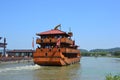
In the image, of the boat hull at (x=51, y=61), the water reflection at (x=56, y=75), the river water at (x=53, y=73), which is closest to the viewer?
the water reflection at (x=56, y=75)

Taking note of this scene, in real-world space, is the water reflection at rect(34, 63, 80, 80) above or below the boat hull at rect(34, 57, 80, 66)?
below

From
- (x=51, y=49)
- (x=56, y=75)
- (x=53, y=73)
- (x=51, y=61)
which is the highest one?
(x=51, y=49)

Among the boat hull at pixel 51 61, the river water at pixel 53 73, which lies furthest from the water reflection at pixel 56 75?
the boat hull at pixel 51 61

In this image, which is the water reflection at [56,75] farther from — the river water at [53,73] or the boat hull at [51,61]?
the boat hull at [51,61]

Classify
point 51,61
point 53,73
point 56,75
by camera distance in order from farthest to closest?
1. point 51,61
2. point 53,73
3. point 56,75

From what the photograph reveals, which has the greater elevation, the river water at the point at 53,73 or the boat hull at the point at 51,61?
the boat hull at the point at 51,61

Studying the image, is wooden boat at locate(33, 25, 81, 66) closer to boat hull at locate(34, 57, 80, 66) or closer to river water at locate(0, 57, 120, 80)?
boat hull at locate(34, 57, 80, 66)

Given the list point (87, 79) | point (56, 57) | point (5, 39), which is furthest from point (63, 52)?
point (5, 39)

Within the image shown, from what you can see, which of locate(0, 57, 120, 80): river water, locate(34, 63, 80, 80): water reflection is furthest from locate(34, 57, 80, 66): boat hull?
locate(34, 63, 80, 80): water reflection

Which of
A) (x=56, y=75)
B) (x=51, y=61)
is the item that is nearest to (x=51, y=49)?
(x=51, y=61)

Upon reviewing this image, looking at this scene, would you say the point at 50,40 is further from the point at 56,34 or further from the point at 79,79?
the point at 79,79

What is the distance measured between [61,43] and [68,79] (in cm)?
1868

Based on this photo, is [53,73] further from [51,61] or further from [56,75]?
[51,61]

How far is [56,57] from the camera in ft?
132
